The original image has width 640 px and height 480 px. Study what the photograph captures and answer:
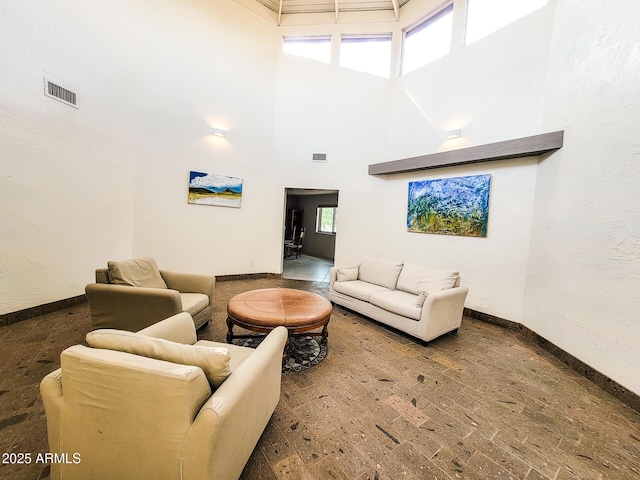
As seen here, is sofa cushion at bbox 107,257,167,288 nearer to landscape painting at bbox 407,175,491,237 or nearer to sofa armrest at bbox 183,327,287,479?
sofa armrest at bbox 183,327,287,479

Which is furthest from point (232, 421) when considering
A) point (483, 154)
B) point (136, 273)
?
point (483, 154)

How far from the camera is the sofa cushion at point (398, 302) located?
297 cm

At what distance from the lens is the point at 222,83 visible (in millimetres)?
5059

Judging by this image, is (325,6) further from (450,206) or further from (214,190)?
(450,206)

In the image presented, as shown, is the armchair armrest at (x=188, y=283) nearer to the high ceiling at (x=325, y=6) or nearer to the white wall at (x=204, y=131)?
the white wall at (x=204, y=131)

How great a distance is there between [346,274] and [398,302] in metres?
1.13

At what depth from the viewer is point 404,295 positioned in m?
3.48

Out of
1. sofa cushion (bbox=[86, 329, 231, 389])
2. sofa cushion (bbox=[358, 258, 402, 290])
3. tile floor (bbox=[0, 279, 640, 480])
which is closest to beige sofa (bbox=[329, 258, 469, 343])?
sofa cushion (bbox=[358, 258, 402, 290])

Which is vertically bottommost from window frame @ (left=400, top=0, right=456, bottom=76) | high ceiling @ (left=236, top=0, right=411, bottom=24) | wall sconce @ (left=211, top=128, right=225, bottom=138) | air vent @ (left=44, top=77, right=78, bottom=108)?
air vent @ (left=44, top=77, right=78, bottom=108)

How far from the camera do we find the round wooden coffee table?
7.38 feet

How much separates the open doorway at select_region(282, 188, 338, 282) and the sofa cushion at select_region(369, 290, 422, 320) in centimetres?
402

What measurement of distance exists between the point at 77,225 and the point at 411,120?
587 centimetres

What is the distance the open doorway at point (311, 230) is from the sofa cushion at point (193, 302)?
4446mm

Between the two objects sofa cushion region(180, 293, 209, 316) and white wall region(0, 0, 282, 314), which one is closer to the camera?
sofa cushion region(180, 293, 209, 316)
